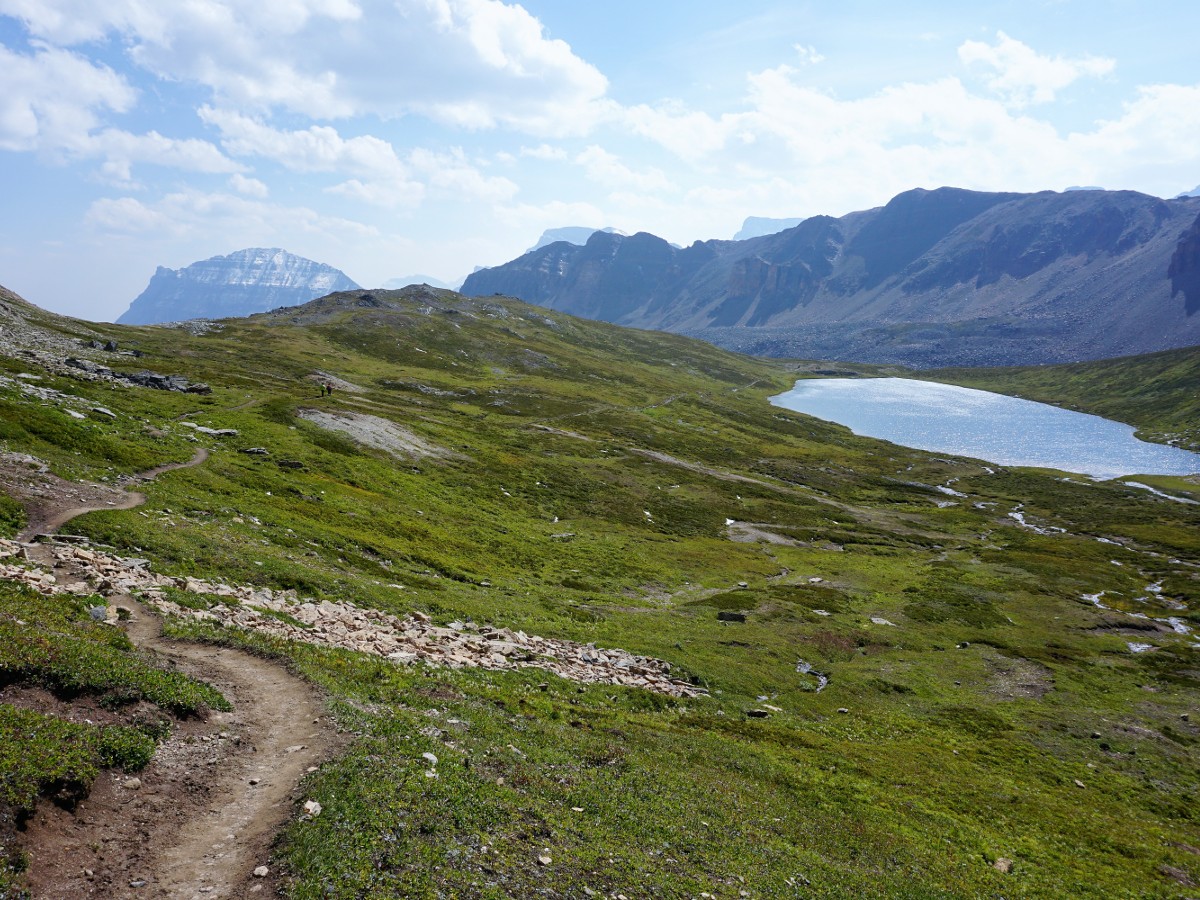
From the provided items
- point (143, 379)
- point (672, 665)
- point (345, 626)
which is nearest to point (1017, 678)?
point (672, 665)

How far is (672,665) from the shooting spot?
40.1 m

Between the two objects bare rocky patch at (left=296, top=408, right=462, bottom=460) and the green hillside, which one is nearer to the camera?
the green hillside

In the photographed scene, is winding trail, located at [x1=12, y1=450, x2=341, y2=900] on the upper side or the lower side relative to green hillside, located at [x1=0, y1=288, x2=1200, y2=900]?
upper

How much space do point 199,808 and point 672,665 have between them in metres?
29.5

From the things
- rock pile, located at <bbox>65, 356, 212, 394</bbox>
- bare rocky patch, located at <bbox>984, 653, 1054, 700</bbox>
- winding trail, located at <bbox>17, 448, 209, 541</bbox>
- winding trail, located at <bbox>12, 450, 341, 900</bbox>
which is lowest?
bare rocky patch, located at <bbox>984, 653, 1054, 700</bbox>

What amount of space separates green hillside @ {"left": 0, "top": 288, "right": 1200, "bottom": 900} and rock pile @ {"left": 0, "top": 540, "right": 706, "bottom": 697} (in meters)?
1.65

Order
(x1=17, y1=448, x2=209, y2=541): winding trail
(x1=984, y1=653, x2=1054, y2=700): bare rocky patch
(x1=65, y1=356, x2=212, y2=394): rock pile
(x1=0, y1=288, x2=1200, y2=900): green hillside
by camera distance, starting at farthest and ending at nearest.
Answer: (x1=65, y1=356, x2=212, y2=394): rock pile, (x1=984, y1=653, x2=1054, y2=700): bare rocky patch, (x1=17, y1=448, x2=209, y2=541): winding trail, (x1=0, y1=288, x2=1200, y2=900): green hillside

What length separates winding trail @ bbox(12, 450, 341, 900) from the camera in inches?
490

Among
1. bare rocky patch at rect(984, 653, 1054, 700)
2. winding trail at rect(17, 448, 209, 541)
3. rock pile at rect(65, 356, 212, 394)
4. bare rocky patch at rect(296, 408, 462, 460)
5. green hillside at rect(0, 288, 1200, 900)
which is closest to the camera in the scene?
green hillside at rect(0, 288, 1200, 900)

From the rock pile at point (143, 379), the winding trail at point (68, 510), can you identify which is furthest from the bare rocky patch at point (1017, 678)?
the rock pile at point (143, 379)

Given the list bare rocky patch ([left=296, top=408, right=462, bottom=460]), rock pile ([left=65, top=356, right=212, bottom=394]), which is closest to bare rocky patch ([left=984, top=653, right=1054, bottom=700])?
bare rocky patch ([left=296, top=408, right=462, bottom=460])

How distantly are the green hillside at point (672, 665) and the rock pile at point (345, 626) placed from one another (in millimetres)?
1652

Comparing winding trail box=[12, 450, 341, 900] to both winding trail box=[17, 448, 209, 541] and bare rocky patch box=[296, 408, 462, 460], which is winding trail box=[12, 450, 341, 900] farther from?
bare rocky patch box=[296, 408, 462, 460]

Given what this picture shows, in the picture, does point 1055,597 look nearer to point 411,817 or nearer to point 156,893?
point 411,817
